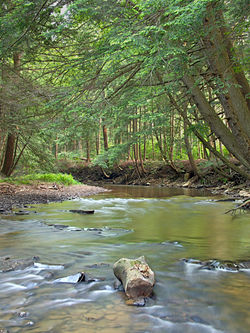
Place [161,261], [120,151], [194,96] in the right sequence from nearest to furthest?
[161,261] < [194,96] < [120,151]

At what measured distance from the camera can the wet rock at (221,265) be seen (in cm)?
420

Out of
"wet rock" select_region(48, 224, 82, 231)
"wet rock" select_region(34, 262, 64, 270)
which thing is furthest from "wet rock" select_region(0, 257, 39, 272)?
"wet rock" select_region(48, 224, 82, 231)

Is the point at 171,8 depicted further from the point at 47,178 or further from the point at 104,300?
the point at 47,178

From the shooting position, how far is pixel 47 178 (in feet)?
58.0

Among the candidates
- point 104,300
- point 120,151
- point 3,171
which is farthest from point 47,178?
point 104,300

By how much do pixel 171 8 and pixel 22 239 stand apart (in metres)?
4.90

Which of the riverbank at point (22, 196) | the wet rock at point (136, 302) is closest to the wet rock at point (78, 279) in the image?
the wet rock at point (136, 302)

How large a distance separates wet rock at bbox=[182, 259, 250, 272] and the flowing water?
13 cm

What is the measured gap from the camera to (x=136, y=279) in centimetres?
317

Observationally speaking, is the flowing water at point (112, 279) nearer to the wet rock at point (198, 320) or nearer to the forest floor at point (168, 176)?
the wet rock at point (198, 320)

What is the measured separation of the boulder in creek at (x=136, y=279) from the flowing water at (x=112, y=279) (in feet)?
0.37

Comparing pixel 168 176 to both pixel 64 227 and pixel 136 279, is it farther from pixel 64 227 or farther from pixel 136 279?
pixel 136 279

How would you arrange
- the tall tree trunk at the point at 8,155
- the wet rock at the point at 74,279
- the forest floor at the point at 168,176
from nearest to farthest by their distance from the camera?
1. the wet rock at the point at 74,279
2. the tall tree trunk at the point at 8,155
3. the forest floor at the point at 168,176

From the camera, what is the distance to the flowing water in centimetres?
273
